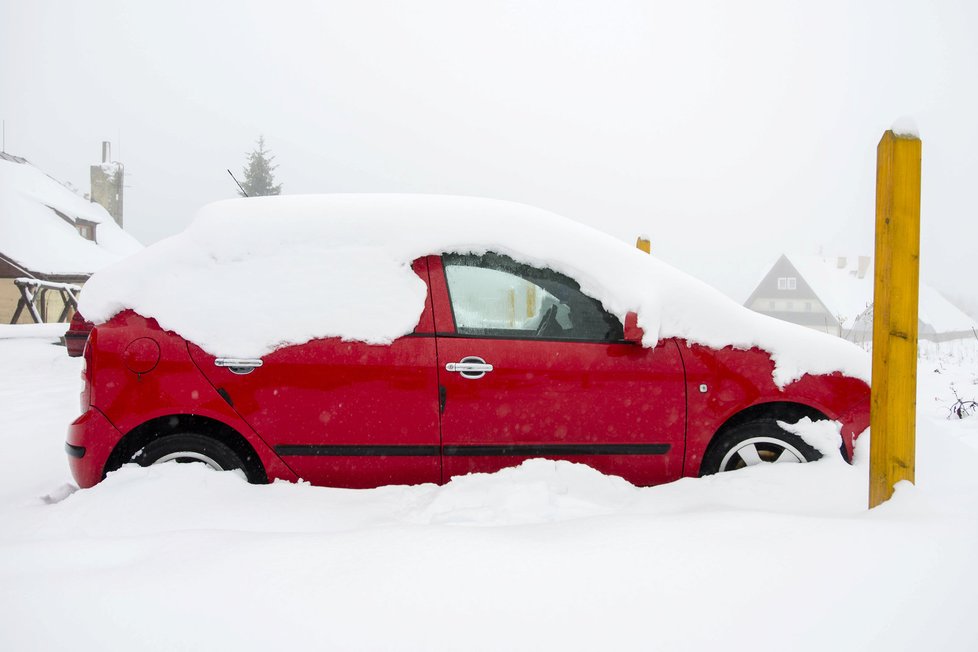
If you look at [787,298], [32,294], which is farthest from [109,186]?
[787,298]

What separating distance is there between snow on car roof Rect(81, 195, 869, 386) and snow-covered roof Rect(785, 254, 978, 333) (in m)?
41.5

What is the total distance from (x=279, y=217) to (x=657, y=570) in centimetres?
230

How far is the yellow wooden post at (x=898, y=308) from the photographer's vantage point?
2.13 m

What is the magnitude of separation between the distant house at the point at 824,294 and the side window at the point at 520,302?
4144 centimetres

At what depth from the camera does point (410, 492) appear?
251 centimetres

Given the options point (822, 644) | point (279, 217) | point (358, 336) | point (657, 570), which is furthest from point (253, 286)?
point (822, 644)

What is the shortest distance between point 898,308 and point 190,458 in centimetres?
302

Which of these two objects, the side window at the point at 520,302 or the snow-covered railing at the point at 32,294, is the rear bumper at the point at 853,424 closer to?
the side window at the point at 520,302

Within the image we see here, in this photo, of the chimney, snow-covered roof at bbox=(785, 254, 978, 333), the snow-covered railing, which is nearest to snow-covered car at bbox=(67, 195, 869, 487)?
the snow-covered railing

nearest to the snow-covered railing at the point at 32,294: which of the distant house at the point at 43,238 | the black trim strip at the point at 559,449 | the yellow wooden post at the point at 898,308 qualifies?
the distant house at the point at 43,238

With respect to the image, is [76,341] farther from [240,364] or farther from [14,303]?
[14,303]

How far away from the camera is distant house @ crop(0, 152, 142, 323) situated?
2223cm

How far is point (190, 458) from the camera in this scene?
8.36 ft

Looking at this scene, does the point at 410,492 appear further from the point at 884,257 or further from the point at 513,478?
the point at 884,257
